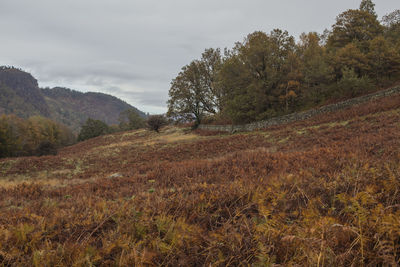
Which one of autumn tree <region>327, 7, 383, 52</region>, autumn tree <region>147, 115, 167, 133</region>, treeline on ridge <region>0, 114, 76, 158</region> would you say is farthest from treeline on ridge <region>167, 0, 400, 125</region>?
treeline on ridge <region>0, 114, 76, 158</region>

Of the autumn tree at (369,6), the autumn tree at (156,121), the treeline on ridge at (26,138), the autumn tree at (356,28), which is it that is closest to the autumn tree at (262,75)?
the autumn tree at (356,28)

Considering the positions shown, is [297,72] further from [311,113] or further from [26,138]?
[26,138]

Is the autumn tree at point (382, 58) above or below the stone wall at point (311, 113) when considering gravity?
above

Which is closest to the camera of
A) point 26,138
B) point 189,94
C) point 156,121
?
point 189,94

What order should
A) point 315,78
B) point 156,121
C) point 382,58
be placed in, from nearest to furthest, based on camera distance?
point 315,78, point 382,58, point 156,121

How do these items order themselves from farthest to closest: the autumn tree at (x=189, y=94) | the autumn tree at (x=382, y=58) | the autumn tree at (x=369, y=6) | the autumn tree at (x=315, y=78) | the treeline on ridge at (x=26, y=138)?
1. the autumn tree at (x=189, y=94)
2. the autumn tree at (x=369, y=6)
3. the treeline on ridge at (x=26, y=138)
4. the autumn tree at (x=382, y=58)
5. the autumn tree at (x=315, y=78)

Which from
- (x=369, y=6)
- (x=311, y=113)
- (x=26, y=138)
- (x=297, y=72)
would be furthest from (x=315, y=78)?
(x=26, y=138)

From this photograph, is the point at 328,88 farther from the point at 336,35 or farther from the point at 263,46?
the point at 336,35

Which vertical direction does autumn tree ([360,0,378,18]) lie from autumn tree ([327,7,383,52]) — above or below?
above

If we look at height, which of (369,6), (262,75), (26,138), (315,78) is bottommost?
(26,138)

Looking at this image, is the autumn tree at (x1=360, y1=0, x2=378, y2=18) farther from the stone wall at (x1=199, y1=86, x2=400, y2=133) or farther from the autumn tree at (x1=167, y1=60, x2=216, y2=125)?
the autumn tree at (x1=167, y1=60, x2=216, y2=125)

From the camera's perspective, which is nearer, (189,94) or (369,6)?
(369,6)

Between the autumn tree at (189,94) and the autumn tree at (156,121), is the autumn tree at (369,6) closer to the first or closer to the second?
the autumn tree at (189,94)

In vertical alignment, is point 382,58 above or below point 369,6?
below
